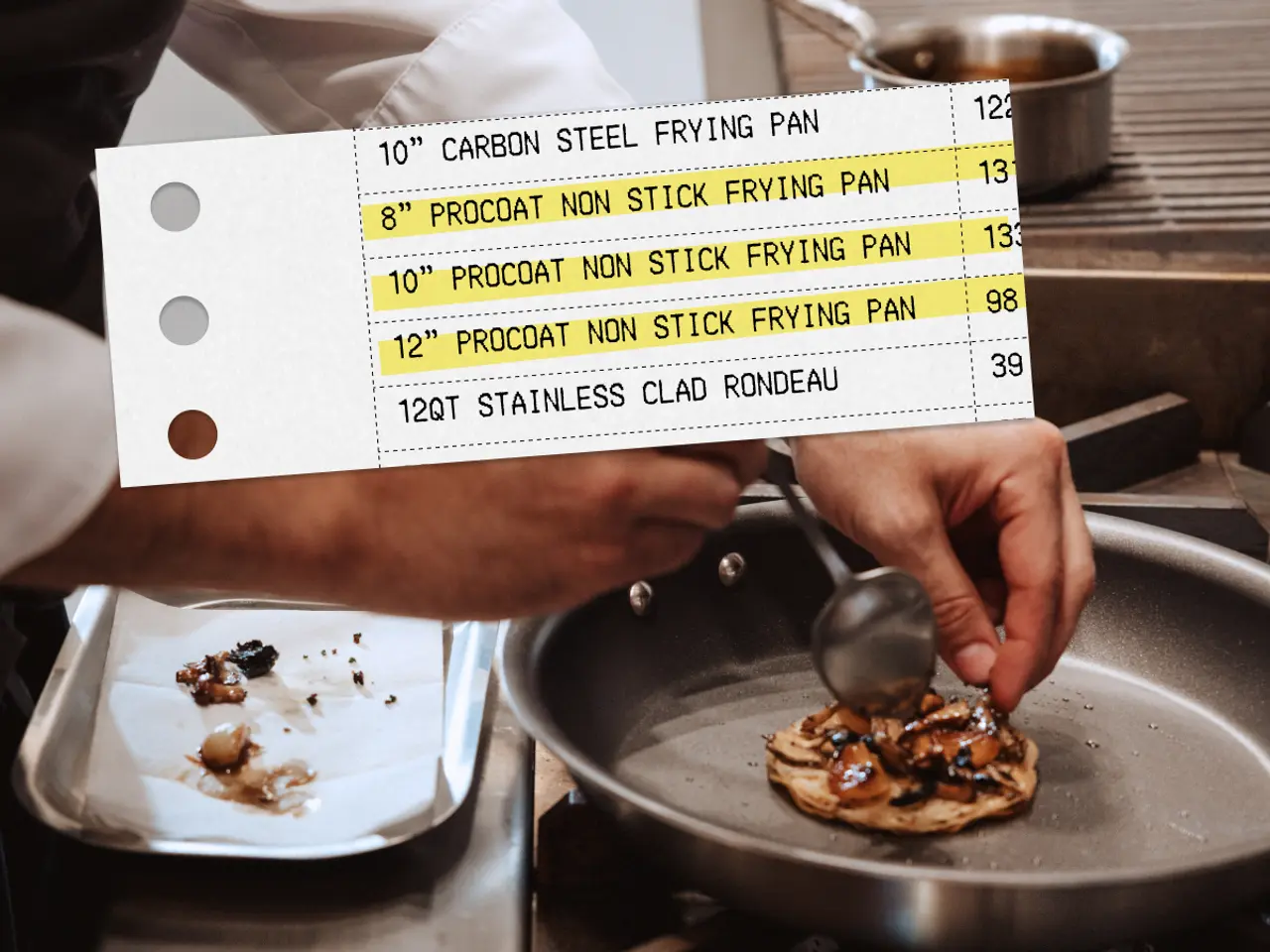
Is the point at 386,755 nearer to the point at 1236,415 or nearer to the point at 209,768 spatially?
the point at 209,768

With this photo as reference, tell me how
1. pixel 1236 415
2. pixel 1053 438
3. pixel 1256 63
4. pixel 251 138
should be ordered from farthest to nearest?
pixel 1256 63
pixel 1236 415
pixel 1053 438
pixel 251 138

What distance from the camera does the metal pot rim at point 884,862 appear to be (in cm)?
41

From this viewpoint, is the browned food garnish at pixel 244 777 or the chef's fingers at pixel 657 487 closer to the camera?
the chef's fingers at pixel 657 487

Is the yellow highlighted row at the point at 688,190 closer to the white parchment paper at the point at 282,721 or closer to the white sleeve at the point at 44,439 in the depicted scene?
the white sleeve at the point at 44,439

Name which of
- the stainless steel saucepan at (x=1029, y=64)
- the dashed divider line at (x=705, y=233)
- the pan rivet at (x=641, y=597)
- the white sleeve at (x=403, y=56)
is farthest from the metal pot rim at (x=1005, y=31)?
the dashed divider line at (x=705, y=233)

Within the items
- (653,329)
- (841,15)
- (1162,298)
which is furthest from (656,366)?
(841,15)

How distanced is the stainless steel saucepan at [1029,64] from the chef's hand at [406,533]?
60 centimetres

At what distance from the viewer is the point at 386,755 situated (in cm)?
58

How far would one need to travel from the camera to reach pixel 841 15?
1.00 metres

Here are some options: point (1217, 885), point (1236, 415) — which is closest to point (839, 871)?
point (1217, 885)

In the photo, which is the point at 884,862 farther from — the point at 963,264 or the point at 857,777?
the point at 963,264

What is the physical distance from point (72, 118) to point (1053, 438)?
17.6 inches

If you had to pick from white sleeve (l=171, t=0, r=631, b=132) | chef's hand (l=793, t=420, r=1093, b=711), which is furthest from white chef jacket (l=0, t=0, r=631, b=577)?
chef's hand (l=793, t=420, r=1093, b=711)

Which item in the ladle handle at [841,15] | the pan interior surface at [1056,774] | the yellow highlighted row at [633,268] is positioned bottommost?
the pan interior surface at [1056,774]
